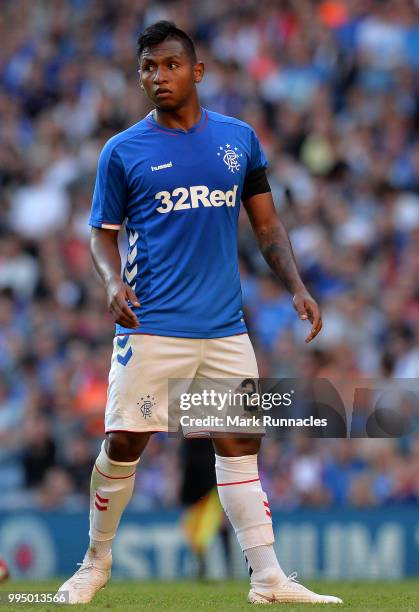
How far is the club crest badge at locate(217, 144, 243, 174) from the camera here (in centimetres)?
610

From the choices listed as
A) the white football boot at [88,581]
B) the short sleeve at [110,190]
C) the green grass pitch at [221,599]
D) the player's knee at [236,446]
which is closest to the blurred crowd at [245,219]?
the green grass pitch at [221,599]

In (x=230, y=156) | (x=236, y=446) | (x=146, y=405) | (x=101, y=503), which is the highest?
(x=230, y=156)

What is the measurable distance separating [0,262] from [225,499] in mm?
8796

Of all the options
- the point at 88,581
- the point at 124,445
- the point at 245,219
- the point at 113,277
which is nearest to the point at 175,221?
the point at 113,277

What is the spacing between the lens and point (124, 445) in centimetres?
597

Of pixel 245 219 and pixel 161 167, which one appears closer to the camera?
pixel 161 167

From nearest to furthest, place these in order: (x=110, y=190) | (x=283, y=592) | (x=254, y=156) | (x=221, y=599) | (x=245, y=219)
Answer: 1. (x=283, y=592)
2. (x=110, y=190)
3. (x=254, y=156)
4. (x=221, y=599)
5. (x=245, y=219)

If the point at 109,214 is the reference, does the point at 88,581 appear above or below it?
below

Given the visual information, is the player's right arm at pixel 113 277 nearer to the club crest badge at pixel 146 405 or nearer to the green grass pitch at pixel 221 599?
the club crest badge at pixel 146 405

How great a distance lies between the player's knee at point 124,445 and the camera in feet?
19.6

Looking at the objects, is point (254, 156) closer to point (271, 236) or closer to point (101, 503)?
point (271, 236)

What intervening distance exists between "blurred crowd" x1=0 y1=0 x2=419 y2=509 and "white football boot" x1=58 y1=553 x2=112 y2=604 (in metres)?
5.25

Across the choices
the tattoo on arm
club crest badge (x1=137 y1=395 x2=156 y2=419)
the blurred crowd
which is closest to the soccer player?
club crest badge (x1=137 y1=395 x2=156 y2=419)

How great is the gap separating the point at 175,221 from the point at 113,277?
0.37 m
